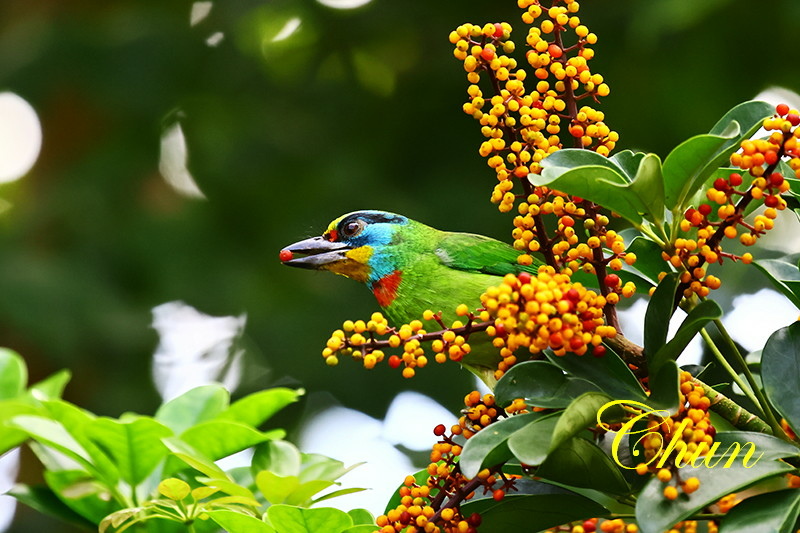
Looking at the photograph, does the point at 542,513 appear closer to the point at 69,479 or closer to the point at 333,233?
the point at 69,479

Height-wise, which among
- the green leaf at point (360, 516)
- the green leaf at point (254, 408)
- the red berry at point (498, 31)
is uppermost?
the red berry at point (498, 31)

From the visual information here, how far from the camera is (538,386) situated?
1.14 metres

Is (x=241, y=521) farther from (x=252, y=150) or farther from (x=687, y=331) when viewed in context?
(x=252, y=150)

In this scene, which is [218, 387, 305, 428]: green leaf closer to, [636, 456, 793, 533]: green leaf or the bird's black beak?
the bird's black beak

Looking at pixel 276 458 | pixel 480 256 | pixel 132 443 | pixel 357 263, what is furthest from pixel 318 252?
pixel 132 443

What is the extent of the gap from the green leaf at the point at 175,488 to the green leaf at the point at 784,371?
83cm

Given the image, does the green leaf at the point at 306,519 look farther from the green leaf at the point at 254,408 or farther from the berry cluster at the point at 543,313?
the green leaf at the point at 254,408

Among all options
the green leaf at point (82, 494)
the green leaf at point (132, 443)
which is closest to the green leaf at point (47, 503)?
the green leaf at point (82, 494)

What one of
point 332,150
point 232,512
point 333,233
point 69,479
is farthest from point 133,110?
point 232,512

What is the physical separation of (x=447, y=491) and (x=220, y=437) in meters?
0.61

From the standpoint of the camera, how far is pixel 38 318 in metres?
3.88

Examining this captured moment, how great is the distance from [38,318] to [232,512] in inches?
114

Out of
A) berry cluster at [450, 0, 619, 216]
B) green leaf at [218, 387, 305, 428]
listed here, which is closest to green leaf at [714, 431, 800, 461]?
berry cluster at [450, 0, 619, 216]

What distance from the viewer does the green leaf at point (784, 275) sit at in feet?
4.13
